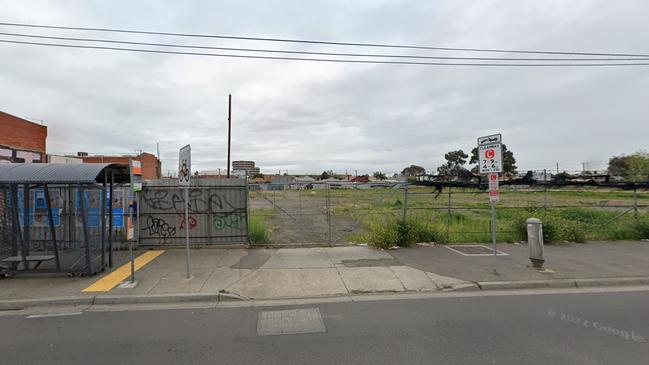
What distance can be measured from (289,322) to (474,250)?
6.79 m

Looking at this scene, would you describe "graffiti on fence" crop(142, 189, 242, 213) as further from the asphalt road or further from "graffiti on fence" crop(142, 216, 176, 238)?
the asphalt road

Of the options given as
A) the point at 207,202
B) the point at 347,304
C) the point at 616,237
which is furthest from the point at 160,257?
the point at 616,237

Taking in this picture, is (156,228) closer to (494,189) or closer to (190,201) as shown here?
(190,201)

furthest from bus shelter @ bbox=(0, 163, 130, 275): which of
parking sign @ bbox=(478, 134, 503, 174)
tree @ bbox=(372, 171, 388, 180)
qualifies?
tree @ bbox=(372, 171, 388, 180)

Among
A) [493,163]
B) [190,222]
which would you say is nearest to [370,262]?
[493,163]

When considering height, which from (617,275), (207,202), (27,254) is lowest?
(617,275)

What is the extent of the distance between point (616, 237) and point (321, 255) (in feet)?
33.7

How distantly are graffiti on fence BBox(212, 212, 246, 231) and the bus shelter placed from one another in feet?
8.84

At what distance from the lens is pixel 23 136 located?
22.1 metres

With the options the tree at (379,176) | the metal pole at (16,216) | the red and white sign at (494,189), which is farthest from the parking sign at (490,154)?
the tree at (379,176)

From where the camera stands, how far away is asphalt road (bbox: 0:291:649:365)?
378cm

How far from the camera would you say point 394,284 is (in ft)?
21.6

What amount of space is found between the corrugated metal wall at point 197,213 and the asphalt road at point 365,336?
4.68 meters

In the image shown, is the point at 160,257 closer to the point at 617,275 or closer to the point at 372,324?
the point at 372,324
